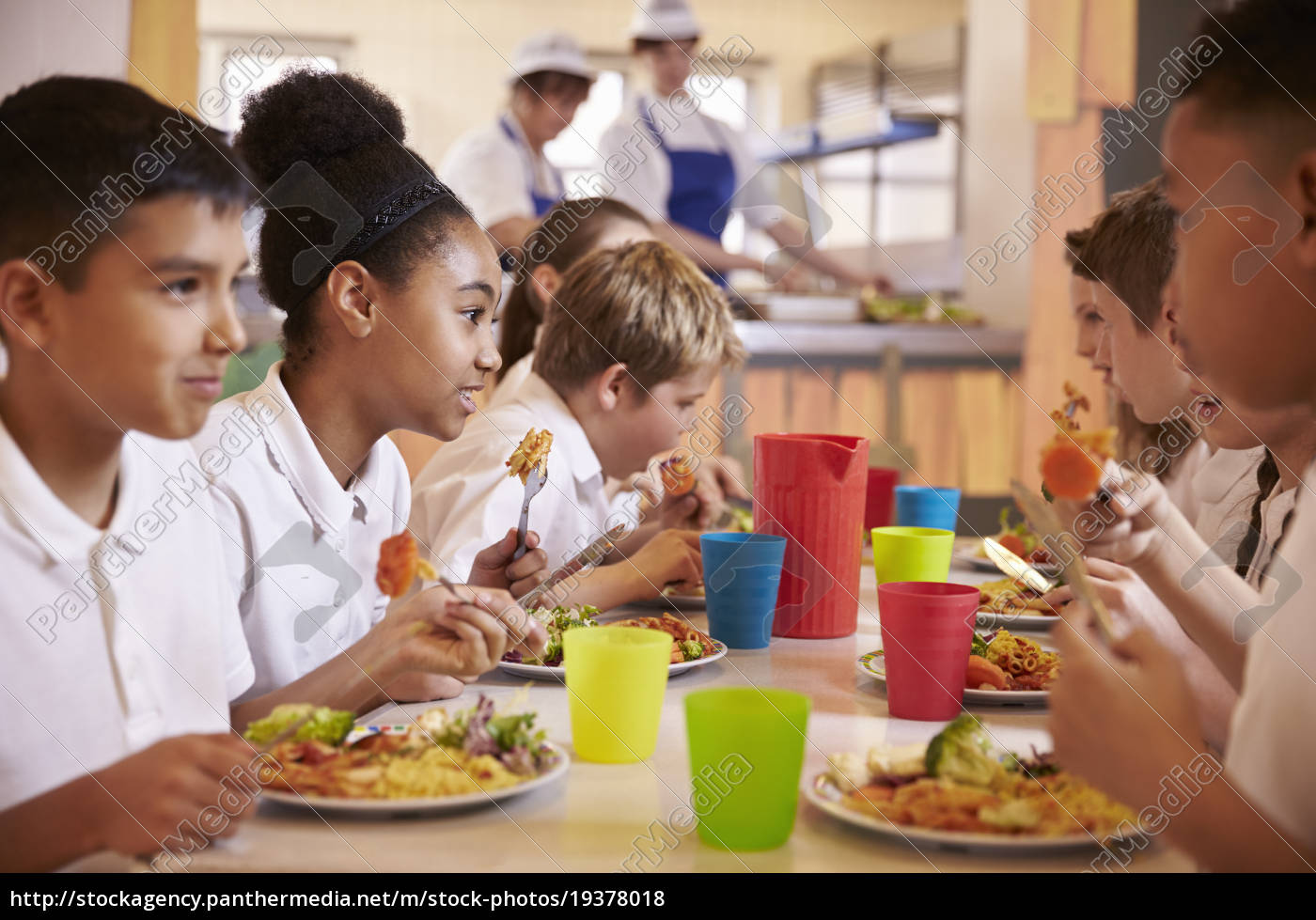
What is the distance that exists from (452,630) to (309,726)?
6.4 inches

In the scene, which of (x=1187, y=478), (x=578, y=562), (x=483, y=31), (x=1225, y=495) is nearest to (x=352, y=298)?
(x=578, y=562)

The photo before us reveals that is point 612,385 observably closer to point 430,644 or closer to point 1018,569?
point 1018,569

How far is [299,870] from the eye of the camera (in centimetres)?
68

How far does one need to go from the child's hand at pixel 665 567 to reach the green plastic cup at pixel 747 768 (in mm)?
749

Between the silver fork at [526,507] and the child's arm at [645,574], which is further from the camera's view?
A: the child's arm at [645,574]

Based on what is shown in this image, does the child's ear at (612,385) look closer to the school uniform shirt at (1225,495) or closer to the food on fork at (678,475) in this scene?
the food on fork at (678,475)

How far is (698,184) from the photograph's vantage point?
13.7 ft

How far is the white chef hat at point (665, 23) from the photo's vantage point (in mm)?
4020

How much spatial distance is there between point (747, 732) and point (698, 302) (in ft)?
4.03

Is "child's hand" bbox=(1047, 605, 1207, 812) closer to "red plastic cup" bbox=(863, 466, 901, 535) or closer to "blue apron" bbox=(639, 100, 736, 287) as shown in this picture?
"red plastic cup" bbox=(863, 466, 901, 535)

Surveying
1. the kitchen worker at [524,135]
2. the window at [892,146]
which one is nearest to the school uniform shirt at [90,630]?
the kitchen worker at [524,135]

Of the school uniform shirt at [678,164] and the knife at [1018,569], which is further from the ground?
the school uniform shirt at [678,164]

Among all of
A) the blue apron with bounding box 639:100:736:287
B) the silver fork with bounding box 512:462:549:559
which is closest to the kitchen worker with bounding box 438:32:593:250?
the blue apron with bounding box 639:100:736:287
